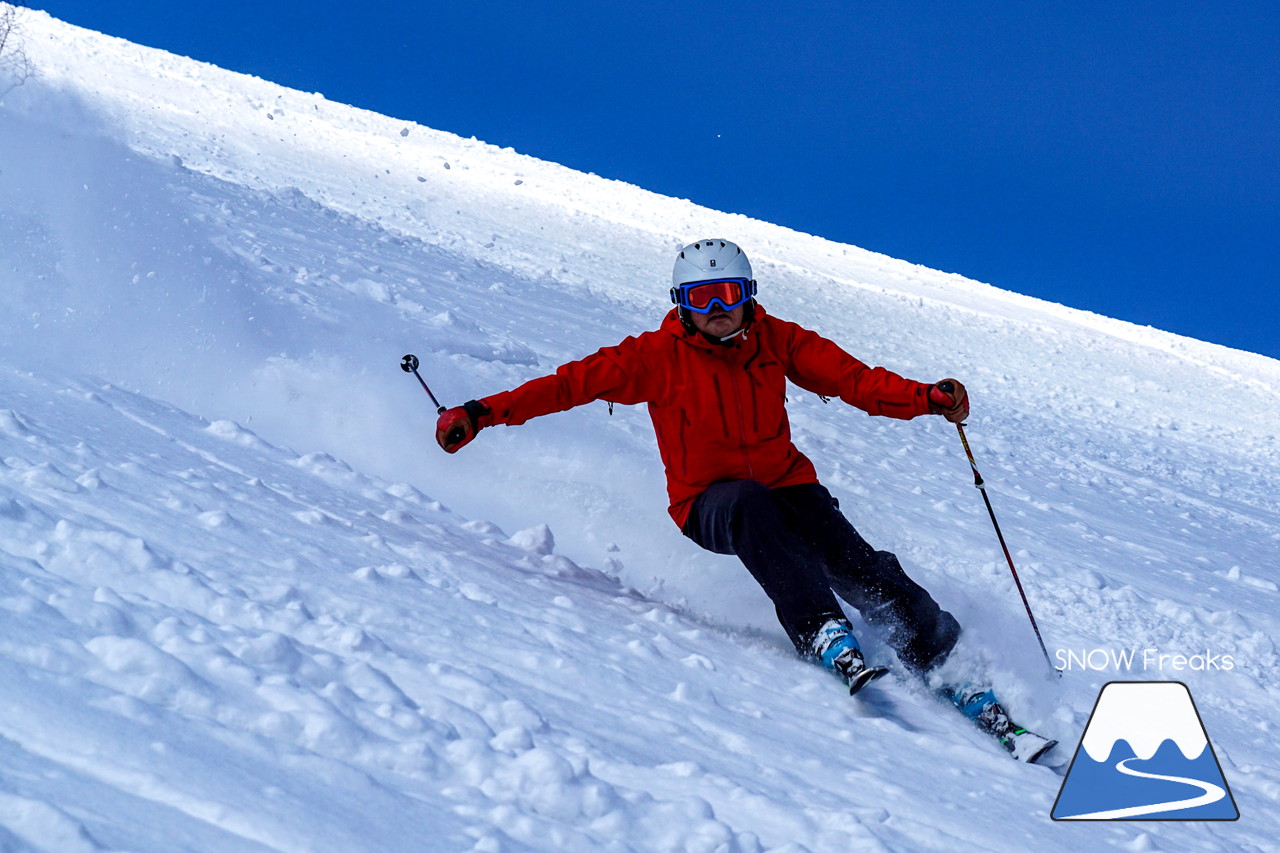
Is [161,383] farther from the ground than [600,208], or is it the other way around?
[600,208]

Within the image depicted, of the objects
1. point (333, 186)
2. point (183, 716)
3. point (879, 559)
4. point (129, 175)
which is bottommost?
point (183, 716)

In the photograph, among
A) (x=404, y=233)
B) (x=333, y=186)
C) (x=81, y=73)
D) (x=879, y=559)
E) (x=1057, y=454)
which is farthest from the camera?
(x=81, y=73)

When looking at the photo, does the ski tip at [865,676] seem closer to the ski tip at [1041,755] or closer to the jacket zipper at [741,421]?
the ski tip at [1041,755]

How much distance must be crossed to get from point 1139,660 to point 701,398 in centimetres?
237

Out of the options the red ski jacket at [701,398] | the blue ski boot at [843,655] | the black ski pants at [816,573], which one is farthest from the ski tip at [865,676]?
the red ski jacket at [701,398]

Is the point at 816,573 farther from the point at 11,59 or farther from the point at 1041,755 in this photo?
the point at 11,59

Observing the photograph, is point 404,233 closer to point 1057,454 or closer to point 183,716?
point 1057,454

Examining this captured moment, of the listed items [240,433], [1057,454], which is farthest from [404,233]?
[240,433]

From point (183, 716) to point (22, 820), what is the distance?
406 mm

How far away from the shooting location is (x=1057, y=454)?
31.2ft

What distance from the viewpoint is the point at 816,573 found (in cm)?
348

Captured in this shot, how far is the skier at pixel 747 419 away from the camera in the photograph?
11.5ft

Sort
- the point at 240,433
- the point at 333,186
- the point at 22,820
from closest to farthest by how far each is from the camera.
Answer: the point at 22,820 < the point at 240,433 < the point at 333,186

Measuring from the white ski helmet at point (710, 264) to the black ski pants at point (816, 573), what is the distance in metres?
0.79
